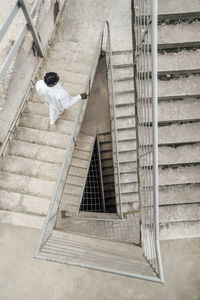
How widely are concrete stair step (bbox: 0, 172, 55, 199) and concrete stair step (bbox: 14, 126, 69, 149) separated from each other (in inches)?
26.9

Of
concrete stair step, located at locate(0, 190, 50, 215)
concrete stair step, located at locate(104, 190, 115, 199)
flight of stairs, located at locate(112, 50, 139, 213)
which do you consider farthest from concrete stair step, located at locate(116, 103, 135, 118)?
concrete stair step, located at locate(104, 190, 115, 199)

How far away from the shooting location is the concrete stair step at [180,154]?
313cm

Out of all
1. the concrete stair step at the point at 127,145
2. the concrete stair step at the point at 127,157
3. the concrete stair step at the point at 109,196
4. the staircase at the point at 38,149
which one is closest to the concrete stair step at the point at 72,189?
the staircase at the point at 38,149

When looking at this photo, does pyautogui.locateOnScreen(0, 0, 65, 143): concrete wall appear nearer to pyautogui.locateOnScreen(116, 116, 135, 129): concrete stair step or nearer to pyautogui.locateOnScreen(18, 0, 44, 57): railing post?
pyautogui.locateOnScreen(18, 0, 44, 57): railing post

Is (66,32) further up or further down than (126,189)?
further up

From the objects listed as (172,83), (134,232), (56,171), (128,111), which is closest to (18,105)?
(56,171)

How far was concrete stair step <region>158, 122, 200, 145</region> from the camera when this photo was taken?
121 inches

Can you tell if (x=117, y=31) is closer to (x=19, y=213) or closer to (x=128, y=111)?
(x=128, y=111)

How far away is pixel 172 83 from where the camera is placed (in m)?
2.99

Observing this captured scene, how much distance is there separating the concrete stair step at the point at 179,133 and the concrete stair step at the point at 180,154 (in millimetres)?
110

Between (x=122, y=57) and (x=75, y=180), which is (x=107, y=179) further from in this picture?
(x=122, y=57)

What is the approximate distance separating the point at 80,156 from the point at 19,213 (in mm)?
1951

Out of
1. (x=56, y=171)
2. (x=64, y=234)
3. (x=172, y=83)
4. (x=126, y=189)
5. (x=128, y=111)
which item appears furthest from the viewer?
(x=126, y=189)

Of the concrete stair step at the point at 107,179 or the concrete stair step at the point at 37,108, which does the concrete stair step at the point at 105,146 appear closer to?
the concrete stair step at the point at 107,179
